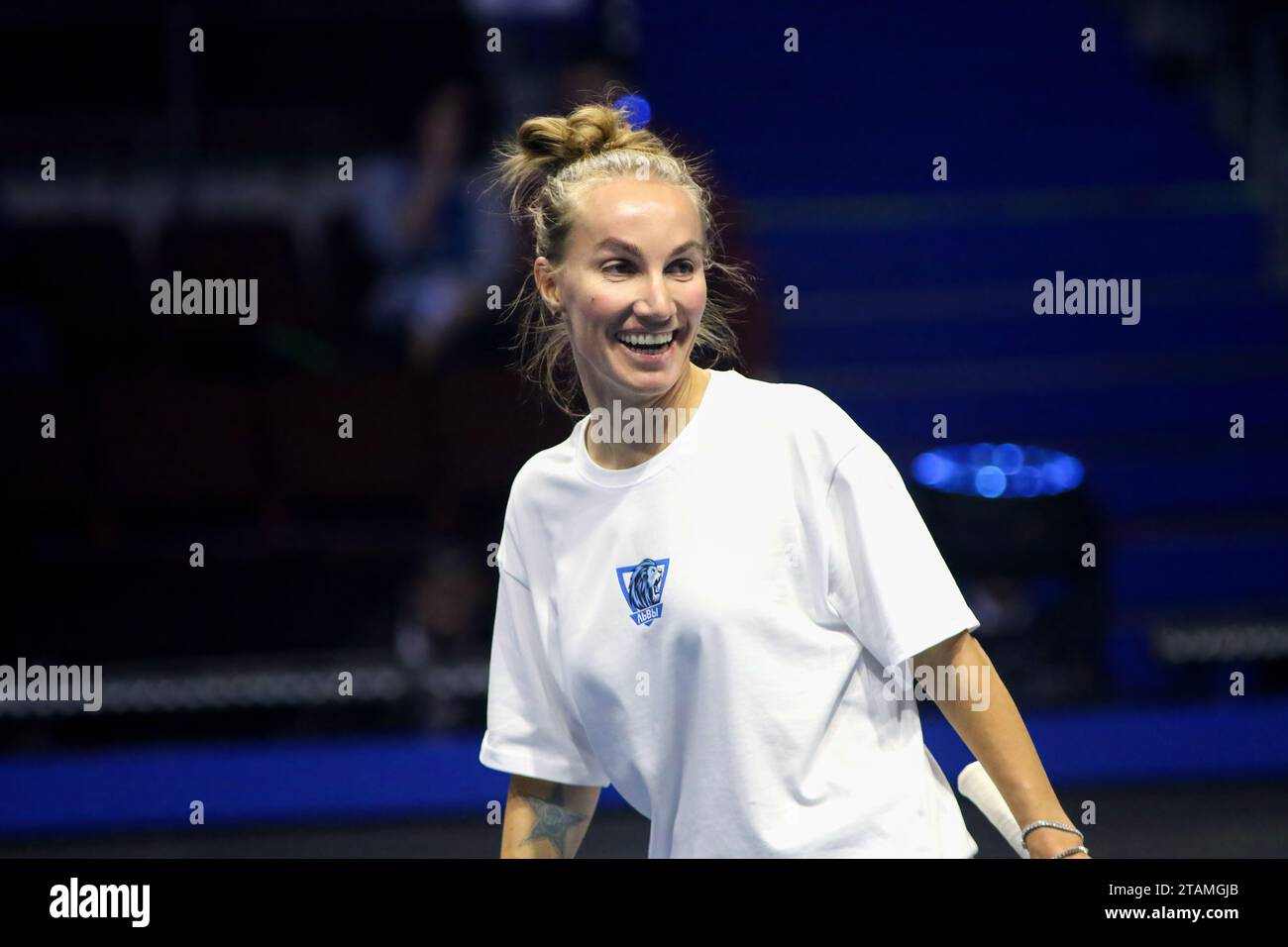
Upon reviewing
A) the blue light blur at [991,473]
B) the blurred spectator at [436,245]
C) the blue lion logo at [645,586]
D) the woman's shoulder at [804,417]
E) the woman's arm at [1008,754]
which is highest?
the blurred spectator at [436,245]

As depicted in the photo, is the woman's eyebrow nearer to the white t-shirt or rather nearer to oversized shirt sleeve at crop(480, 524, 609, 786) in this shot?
the white t-shirt

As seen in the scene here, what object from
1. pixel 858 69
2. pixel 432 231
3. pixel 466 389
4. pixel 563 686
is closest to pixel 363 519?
pixel 466 389

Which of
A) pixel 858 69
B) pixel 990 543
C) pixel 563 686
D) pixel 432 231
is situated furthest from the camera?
pixel 858 69

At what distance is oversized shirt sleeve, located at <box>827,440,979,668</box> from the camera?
4.88 ft

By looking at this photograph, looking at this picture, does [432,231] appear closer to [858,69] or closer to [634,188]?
[858,69]

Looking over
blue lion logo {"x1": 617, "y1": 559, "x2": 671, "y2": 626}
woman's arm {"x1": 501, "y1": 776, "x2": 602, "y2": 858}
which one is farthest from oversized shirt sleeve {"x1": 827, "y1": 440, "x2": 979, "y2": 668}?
→ woman's arm {"x1": 501, "y1": 776, "x2": 602, "y2": 858}

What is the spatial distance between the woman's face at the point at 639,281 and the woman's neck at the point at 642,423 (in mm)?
15

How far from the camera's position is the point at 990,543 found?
14.8ft

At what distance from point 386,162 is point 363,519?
1472mm

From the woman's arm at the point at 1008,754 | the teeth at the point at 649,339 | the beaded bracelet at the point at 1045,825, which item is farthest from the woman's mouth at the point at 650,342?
the beaded bracelet at the point at 1045,825

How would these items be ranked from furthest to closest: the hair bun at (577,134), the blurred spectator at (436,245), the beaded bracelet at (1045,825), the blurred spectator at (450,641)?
1. the blurred spectator at (436,245)
2. the blurred spectator at (450,641)
3. the hair bun at (577,134)
4. the beaded bracelet at (1045,825)

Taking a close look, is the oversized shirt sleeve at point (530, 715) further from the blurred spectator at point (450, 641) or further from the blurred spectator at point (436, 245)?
the blurred spectator at point (436, 245)

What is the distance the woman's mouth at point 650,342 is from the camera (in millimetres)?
1629

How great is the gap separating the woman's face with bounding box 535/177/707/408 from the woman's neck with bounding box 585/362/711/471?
15mm
